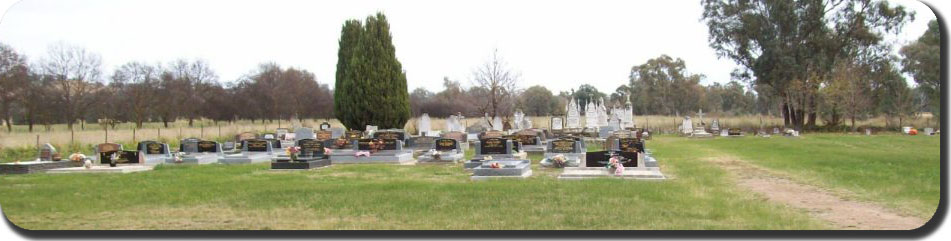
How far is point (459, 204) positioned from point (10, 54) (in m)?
29.7

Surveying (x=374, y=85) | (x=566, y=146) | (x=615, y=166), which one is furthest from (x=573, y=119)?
(x=615, y=166)

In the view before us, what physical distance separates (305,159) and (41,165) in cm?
632

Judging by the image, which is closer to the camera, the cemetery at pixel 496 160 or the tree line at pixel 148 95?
the cemetery at pixel 496 160

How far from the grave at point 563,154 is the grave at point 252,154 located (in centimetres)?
846

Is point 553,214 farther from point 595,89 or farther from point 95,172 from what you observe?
point 595,89

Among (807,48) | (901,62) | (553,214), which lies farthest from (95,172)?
(901,62)

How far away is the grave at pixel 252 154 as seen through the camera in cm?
2173

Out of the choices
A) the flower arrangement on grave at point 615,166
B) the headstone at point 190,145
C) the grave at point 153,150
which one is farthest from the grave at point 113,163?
the flower arrangement on grave at point 615,166

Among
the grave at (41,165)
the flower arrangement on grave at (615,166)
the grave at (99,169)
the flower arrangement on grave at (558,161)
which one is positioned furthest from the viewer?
the flower arrangement on grave at (558,161)

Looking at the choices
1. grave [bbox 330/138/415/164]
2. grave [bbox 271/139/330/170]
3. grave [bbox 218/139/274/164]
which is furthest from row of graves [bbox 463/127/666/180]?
grave [bbox 218/139/274/164]

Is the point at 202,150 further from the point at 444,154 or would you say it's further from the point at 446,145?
the point at 444,154

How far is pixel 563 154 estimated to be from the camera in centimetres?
1989

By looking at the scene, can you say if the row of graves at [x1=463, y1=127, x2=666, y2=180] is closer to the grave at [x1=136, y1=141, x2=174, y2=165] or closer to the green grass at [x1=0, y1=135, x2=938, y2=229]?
the green grass at [x1=0, y1=135, x2=938, y2=229]

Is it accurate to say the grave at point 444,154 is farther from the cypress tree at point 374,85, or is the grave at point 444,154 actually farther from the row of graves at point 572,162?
the cypress tree at point 374,85
